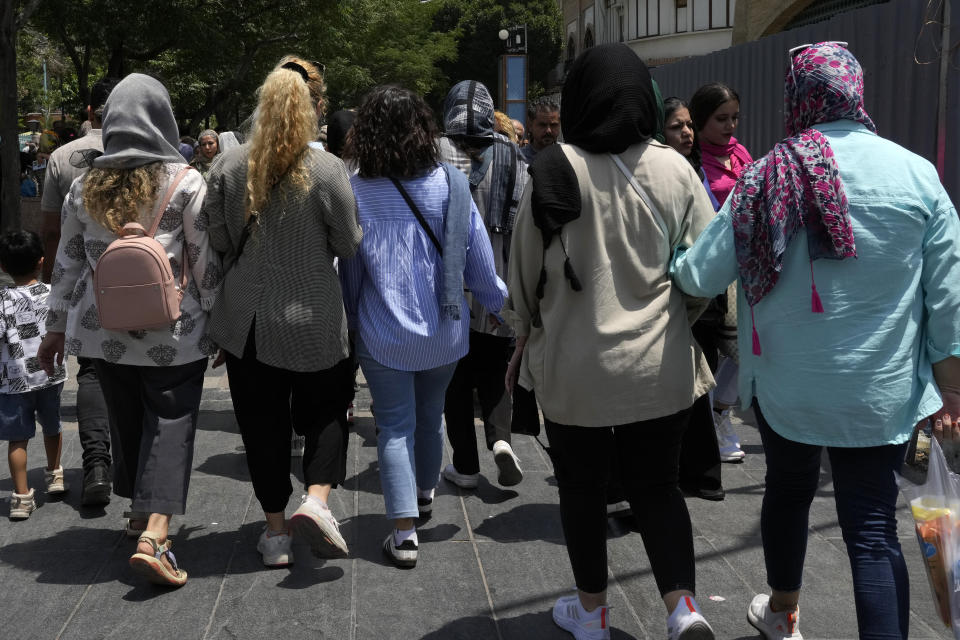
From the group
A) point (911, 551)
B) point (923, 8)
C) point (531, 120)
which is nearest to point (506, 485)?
point (911, 551)

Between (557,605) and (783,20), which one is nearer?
(557,605)

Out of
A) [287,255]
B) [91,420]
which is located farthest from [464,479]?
[91,420]

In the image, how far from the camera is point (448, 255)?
3881 millimetres

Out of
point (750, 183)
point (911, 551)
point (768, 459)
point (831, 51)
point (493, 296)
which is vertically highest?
point (831, 51)

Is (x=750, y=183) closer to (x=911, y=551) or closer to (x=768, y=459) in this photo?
(x=768, y=459)

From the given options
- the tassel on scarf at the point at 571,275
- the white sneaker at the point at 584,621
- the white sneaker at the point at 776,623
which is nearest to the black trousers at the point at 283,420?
the white sneaker at the point at 584,621

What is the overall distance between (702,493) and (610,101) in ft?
6.91

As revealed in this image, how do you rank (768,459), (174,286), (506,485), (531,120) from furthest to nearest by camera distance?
(531,120)
(506,485)
(174,286)
(768,459)

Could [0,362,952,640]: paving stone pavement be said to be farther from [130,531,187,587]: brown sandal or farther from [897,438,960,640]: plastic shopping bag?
[897,438,960,640]: plastic shopping bag

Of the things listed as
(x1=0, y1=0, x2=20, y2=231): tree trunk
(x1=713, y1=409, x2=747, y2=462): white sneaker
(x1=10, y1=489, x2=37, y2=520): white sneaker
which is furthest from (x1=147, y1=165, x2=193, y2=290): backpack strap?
(x1=0, y1=0, x2=20, y2=231): tree trunk

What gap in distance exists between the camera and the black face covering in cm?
288

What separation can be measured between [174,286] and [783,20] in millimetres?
19960

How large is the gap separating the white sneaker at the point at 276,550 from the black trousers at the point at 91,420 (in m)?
1.14

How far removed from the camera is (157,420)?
149 inches
